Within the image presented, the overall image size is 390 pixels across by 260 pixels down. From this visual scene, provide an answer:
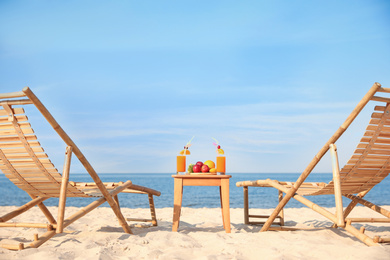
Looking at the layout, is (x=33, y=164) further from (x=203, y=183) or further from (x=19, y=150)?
(x=203, y=183)

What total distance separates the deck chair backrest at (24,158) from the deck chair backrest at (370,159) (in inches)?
107

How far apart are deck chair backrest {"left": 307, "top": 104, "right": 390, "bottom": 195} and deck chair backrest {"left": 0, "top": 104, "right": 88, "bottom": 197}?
2.73 m

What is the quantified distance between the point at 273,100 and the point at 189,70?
1411 cm

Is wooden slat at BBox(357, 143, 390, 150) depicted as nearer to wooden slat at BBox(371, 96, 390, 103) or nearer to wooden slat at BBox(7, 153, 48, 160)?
wooden slat at BBox(371, 96, 390, 103)

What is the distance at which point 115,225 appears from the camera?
5344mm

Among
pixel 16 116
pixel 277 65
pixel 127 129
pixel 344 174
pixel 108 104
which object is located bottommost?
pixel 344 174

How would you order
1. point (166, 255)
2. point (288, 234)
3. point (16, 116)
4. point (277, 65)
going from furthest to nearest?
point (277, 65)
point (288, 234)
point (16, 116)
point (166, 255)

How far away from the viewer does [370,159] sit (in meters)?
3.81

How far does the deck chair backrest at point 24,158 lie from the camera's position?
133 inches

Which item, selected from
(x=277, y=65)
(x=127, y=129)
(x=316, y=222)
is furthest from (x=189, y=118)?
(x=316, y=222)

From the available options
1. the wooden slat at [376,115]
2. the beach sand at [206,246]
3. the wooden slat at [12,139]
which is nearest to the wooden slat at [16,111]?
the wooden slat at [12,139]

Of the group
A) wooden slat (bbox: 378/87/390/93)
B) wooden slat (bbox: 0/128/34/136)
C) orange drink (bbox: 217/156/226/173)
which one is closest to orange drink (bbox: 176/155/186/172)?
orange drink (bbox: 217/156/226/173)

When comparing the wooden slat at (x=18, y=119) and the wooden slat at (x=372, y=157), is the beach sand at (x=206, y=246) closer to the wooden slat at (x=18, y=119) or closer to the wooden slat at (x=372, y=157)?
the wooden slat at (x=372, y=157)

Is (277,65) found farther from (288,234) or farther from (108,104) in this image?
(288,234)
